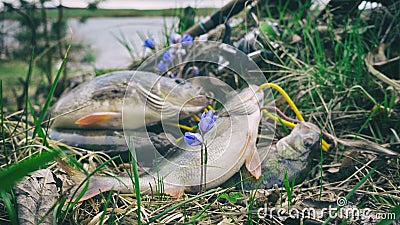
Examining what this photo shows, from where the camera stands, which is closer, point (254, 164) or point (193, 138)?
point (193, 138)

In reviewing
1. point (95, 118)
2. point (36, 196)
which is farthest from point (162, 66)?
point (36, 196)

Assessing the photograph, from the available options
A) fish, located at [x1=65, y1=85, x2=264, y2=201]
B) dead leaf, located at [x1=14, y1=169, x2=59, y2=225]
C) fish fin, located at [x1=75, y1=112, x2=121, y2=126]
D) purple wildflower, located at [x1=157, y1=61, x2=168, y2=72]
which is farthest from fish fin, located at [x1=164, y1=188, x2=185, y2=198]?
purple wildflower, located at [x1=157, y1=61, x2=168, y2=72]

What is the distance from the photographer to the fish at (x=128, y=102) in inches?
65.4

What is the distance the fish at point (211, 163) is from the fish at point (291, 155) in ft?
0.17

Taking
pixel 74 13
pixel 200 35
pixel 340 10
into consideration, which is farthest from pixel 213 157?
pixel 74 13

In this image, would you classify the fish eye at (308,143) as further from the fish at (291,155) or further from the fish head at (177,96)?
the fish head at (177,96)

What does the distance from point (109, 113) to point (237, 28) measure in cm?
101

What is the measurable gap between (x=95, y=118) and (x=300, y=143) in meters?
0.73

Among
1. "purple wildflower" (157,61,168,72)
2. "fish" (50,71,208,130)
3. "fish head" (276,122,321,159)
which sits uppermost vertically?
"purple wildflower" (157,61,168,72)

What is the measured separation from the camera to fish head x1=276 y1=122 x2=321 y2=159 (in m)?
1.45

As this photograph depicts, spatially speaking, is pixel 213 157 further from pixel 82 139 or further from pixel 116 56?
pixel 116 56

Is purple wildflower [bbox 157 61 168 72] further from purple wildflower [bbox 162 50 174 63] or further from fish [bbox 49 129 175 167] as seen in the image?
fish [bbox 49 129 175 167]

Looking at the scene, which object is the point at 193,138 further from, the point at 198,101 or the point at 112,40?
the point at 112,40

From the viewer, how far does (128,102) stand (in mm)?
1683
